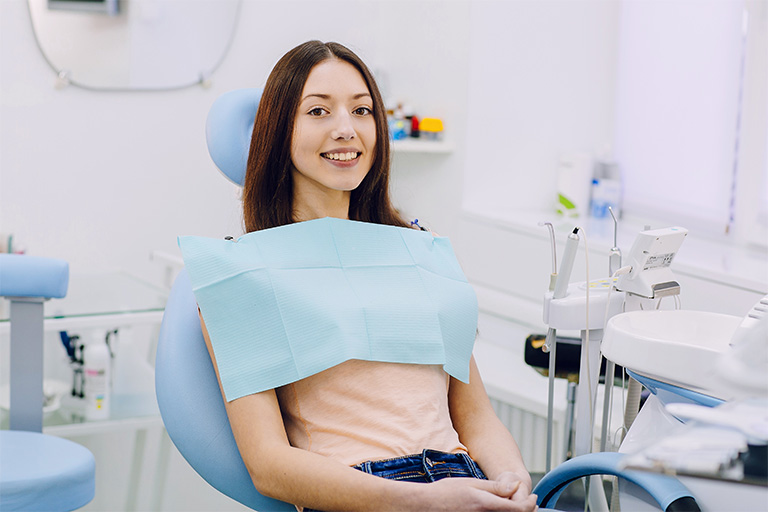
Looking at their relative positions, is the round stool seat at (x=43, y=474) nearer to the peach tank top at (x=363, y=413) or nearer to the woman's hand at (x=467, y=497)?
the peach tank top at (x=363, y=413)

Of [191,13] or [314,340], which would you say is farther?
[191,13]

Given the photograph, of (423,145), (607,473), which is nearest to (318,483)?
(607,473)

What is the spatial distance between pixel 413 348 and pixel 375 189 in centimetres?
30

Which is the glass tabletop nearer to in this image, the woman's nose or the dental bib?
the dental bib


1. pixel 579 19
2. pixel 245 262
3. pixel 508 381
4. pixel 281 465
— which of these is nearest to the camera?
pixel 281 465

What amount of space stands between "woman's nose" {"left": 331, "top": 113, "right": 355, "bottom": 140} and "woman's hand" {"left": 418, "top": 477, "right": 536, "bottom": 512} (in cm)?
52

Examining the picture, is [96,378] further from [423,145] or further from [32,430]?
[423,145]

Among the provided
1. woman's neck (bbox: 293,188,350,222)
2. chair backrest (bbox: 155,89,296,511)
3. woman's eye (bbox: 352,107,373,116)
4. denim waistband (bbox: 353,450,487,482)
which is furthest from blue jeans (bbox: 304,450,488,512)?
woman's eye (bbox: 352,107,373,116)

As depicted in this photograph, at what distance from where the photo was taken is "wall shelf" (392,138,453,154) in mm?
2344

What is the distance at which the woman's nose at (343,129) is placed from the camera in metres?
1.27

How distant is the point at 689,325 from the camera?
1.23m

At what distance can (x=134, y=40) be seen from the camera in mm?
2244

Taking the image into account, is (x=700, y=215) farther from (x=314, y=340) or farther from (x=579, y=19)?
(x=314, y=340)

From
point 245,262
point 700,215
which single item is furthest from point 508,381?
point 245,262
